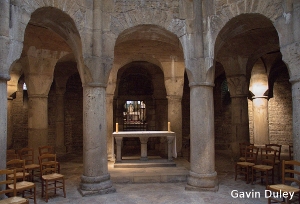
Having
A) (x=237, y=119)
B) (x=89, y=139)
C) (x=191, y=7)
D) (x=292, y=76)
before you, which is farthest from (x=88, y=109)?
(x=237, y=119)

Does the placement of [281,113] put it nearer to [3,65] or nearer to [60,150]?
[60,150]

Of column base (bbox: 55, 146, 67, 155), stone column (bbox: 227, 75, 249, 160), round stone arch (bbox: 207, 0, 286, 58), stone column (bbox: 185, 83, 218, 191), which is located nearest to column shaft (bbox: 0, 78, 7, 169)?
stone column (bbox: 185, 83, 218, 191)

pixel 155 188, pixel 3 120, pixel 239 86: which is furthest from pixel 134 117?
pixel 3 120

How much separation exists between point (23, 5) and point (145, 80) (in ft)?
33.5

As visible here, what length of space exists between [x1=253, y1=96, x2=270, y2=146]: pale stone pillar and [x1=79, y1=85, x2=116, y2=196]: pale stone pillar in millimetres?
7062

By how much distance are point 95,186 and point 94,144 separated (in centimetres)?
95

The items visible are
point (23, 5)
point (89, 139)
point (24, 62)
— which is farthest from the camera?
point (24, 62)

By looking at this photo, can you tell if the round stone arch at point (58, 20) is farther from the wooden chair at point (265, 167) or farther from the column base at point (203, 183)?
the wooden chair at point (265, 167)

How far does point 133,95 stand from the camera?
1486 centimetres

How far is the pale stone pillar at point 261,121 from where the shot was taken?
10.8m

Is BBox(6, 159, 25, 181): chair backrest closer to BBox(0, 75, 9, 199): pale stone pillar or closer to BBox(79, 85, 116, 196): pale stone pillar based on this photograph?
BBox(0, 75, 9, 199): pale stone pillar

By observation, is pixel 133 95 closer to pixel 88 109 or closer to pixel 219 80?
pixel 219 80

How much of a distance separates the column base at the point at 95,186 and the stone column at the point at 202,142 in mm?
1907

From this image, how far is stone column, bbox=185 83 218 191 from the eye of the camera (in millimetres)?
6234
